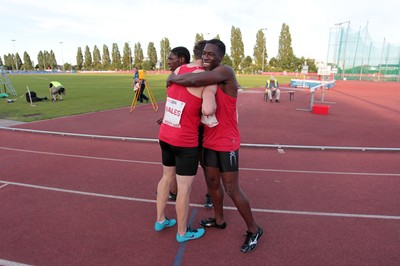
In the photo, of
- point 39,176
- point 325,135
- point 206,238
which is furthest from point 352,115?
point 39,176

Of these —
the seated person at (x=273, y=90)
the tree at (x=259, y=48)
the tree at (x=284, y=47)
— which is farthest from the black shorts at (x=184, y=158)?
the tree at (x=259, y=48)

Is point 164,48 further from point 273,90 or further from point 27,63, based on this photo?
point 273,90

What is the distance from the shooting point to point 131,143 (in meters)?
6.87

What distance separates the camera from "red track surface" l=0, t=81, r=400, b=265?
277 centimetres

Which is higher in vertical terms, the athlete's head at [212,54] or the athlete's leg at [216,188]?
the athlete's head at [212,54]

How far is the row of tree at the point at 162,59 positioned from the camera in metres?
77.4

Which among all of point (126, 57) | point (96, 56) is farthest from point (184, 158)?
point (96, 56)

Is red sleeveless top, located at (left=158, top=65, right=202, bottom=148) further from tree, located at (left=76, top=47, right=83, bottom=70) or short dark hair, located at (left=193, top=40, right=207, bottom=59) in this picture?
tree, located at (left=76, top=47, right=83, bottom=70)

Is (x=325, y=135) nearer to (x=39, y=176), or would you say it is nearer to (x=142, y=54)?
(x=39, y=176)

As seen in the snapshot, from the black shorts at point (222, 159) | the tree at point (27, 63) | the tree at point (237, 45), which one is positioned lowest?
the black shorts at point (222, 159)

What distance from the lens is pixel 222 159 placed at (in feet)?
8.83

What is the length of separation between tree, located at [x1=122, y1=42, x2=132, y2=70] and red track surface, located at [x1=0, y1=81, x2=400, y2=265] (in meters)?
99.2

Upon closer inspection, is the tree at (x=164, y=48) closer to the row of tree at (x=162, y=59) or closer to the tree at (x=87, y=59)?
the row of tree at (x=162, y=59)

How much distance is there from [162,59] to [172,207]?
100 m
